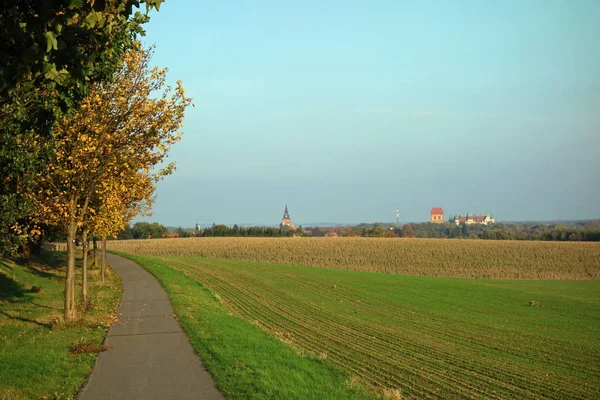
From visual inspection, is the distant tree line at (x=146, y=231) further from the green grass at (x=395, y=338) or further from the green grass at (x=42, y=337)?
the green grass at (x=42, y=337)

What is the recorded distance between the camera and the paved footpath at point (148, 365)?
8484mm

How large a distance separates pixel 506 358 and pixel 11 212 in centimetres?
1427

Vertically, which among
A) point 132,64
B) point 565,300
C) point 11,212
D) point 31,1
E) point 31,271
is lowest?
point 565,300

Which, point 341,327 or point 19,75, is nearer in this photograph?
point 19,75

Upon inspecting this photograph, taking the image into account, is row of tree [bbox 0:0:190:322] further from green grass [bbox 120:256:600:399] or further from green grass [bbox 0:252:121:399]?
green grass [bbox 120:256:600:399]

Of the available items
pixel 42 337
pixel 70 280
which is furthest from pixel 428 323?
pixel 42 337

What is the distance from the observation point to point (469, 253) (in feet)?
209

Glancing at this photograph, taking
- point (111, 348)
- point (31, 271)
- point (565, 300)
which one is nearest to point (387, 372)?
point (111, 348)

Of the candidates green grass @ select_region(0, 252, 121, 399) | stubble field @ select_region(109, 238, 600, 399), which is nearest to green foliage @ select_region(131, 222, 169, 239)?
stubble field @ select_region(109, 238, 600, 399)

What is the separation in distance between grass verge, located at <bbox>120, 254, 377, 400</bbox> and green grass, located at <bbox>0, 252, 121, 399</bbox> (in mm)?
2169

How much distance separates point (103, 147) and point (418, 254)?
53.3 meters

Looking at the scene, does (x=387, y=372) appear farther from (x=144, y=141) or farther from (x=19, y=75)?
(x=19, y=75)

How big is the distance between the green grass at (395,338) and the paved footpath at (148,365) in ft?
1.22

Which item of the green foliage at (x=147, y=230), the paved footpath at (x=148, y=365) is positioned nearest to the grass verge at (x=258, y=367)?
the paved footpath at (x=148, y=365)
